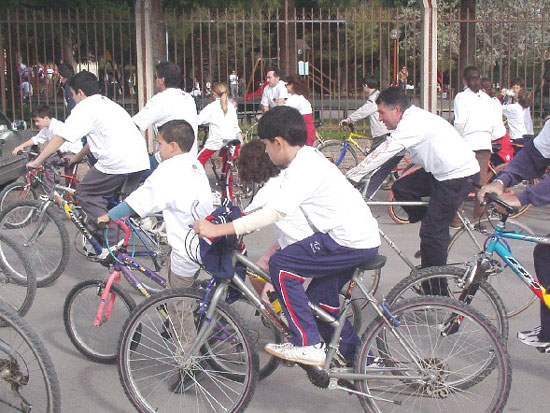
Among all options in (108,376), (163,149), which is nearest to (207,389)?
(108,376)

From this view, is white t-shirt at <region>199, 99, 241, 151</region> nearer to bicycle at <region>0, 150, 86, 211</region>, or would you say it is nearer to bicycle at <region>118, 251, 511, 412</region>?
bicycle at <region>0, 150, 86, 211</region>

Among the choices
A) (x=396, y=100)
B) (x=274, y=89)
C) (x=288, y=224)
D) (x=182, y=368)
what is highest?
(x=396, y=100)

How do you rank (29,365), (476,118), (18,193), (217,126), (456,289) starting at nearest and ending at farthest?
1. (29,365)
2. (456,289)
3. (18,193)
4. (476,118)
5. (217,126)

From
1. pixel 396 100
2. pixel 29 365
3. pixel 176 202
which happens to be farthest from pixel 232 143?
pixel 29 365

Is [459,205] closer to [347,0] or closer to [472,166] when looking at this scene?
[472,166]

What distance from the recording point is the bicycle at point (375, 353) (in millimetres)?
4172

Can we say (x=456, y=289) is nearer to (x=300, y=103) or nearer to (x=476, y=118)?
(x=476, y=118)

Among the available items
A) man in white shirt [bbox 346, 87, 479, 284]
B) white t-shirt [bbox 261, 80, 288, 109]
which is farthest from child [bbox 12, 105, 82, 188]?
white t-shirt [bbox 261, 80, 288, 109]

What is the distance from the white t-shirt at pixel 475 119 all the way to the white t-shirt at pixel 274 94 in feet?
13.4

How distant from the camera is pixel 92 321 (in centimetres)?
549

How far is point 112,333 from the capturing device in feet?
18.3

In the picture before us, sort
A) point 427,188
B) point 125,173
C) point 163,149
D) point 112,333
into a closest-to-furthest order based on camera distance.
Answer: point 163,149 < point 112,333 < point 427,188 < point 125,173

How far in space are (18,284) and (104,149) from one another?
1.50m

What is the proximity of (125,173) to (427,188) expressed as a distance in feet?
8.78
